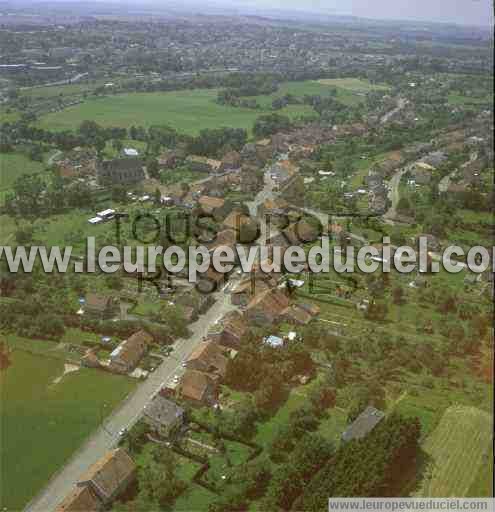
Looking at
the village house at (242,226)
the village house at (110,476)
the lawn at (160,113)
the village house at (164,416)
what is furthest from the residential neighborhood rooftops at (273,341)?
the lawn at (160,113)

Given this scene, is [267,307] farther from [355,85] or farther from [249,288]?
[355,85]

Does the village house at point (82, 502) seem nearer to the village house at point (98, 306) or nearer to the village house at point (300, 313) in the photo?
the village house at point (98, 306)

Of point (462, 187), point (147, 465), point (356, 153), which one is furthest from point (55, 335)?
point (356, 153)

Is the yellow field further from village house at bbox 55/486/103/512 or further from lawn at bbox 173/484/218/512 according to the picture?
village house at bbox 55/486/103/512

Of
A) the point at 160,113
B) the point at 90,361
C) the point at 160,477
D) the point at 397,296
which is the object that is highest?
the point at 160,113

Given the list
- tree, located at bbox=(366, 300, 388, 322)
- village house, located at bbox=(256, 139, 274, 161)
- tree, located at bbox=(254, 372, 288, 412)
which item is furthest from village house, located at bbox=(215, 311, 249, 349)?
village house, located at bbox=(256, 139, 274, 161)

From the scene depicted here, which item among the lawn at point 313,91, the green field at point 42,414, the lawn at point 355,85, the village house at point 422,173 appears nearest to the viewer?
the green field at point 42,414

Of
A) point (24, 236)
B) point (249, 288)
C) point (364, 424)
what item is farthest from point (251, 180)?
point (364, 424)
